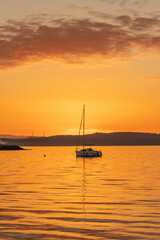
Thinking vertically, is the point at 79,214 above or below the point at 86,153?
below

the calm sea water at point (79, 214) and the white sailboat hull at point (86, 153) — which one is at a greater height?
the white sailboat hull at point (86, 153)

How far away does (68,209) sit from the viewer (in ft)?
86.8

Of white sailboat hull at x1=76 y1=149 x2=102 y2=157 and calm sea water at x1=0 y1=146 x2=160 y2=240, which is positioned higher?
white sailboat hull at x1=76 y1=149 x2=102 y2=157

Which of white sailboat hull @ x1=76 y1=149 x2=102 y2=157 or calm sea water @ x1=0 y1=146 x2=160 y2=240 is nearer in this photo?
calm sea water @ x1=0 y1=146 x2=160 y2=240

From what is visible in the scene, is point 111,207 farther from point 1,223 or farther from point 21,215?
point 1,223

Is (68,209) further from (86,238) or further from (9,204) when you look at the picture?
(86,238)

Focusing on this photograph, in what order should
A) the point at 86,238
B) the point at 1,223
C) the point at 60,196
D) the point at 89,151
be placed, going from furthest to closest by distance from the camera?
Result: 1. the point at 89,151
2. the point at 60,196
3. the point at 1,223
4. the point at 86,238

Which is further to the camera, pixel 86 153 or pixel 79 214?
pixel 86 153

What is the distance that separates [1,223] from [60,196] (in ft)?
39.4

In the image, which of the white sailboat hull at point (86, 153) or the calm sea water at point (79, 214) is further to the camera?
the white sailboat hull at point (86, 153)

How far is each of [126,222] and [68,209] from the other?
5593 mm

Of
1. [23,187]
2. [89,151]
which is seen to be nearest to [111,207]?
[23,187]

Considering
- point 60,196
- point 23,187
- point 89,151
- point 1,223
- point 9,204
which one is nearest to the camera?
point 1,223

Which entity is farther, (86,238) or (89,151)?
(89,151)
